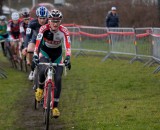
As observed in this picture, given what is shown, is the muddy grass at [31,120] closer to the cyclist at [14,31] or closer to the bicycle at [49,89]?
the bicycle at [49,89]

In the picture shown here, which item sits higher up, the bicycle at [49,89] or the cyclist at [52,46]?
the cyclist at [52,46]

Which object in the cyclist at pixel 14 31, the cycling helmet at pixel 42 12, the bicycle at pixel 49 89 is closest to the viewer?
the bicycle at pixel 49 89

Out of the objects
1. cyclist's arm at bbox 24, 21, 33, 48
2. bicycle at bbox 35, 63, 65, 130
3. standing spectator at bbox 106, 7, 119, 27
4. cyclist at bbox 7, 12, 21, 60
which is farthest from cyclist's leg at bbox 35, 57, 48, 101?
standing spectator at bbox 106, 7, 119, 27

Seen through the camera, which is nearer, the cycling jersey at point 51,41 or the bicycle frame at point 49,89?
the bicycle frame at point 49,89

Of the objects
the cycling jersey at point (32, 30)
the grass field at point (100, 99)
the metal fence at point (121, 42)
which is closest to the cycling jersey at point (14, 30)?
the grass field at point (100, 99)

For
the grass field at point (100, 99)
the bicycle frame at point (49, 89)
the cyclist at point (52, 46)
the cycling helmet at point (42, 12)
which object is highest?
the cycling helmet at point (42, 12)

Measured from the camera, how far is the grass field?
398 inches

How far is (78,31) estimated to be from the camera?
85.9ft

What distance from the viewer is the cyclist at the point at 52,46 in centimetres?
1023

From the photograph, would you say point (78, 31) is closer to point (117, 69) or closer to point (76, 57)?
point (76, 57)

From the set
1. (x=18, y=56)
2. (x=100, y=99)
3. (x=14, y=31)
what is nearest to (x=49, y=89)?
(x=100, y=99)

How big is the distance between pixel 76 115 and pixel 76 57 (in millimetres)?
14682

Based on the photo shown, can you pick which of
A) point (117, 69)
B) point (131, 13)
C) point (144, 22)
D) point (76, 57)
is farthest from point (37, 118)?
point (131, 13)

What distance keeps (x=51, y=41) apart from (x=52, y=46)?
126mm
